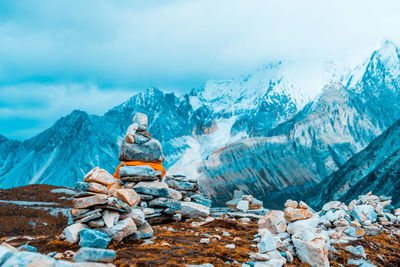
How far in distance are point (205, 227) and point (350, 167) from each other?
546ft

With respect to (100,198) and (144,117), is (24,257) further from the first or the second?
(144,117)

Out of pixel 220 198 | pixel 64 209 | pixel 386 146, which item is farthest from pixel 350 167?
pixel 64 209

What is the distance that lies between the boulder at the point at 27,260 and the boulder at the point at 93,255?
31.3 inches

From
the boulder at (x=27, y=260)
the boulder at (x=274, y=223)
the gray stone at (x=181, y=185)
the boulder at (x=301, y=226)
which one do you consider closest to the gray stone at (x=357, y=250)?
the boulder at (x=301, y=226)

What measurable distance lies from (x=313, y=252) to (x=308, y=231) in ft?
4.77

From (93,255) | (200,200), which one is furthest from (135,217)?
(200,200)

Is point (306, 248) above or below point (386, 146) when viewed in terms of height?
below

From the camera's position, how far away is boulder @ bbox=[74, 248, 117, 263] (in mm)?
9594

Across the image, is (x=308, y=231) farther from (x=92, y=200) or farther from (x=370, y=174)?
(x=370, y=174)

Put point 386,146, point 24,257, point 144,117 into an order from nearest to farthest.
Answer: point 24,257 < point 144,117 < point 386,146

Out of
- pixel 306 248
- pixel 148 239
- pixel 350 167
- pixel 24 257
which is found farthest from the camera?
pixel 350 167

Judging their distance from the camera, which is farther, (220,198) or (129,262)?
(220,198)

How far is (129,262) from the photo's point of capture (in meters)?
11.0

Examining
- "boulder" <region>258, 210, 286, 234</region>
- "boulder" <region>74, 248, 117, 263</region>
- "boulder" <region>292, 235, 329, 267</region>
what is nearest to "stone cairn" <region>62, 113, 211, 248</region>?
"boulder" <region>74, 248, 117, 263</region>
